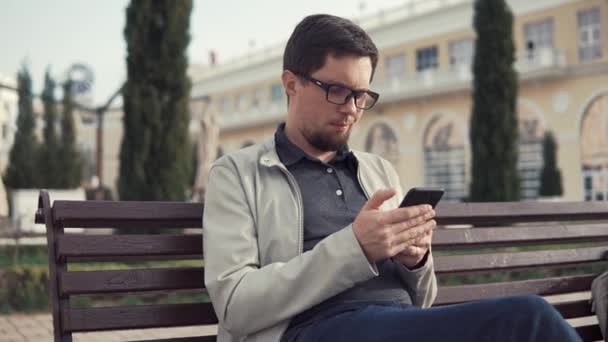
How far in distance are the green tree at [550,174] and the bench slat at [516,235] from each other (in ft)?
68.6

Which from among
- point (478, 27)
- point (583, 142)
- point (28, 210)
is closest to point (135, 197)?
point (28, 210)

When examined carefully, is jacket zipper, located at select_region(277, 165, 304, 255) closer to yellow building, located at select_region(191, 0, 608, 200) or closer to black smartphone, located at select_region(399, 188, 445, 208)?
black smartphone, located at select_region(399, 188, 445, 208)

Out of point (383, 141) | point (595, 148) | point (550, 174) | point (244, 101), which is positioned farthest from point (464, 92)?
point (244, 101)

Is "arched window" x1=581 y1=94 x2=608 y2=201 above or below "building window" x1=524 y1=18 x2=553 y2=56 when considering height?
below

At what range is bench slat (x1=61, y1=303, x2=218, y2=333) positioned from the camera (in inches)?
88.2

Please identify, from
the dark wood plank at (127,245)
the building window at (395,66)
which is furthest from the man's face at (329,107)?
the building window at (395,66)

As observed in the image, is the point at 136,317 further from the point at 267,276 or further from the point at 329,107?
the point at 329,107

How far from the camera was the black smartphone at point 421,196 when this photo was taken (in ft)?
6.61

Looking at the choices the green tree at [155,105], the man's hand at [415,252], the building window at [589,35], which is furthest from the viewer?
the building window at [589,35]

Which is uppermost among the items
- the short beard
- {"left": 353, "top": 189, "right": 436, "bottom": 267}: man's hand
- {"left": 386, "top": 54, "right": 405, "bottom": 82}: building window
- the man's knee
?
{"left": 386, "top": 54, "right": 405, "bottom": 82}: building window

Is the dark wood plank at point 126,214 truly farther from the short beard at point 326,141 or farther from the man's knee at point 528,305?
the man's knee at point 528,305

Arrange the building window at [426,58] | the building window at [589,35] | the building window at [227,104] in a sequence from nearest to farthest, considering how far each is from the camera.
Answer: the building window at [589,35], the building window at [426,58], the building window at [227,104]

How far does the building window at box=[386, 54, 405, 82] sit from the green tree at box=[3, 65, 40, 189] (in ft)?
48.9

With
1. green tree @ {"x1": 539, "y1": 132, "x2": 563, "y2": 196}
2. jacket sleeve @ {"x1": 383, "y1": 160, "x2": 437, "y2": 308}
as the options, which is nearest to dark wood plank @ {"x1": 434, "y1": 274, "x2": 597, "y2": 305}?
jacket sleeve @ {"x1": 383, "y1": 160, "x2": 437, "y2": 308}
